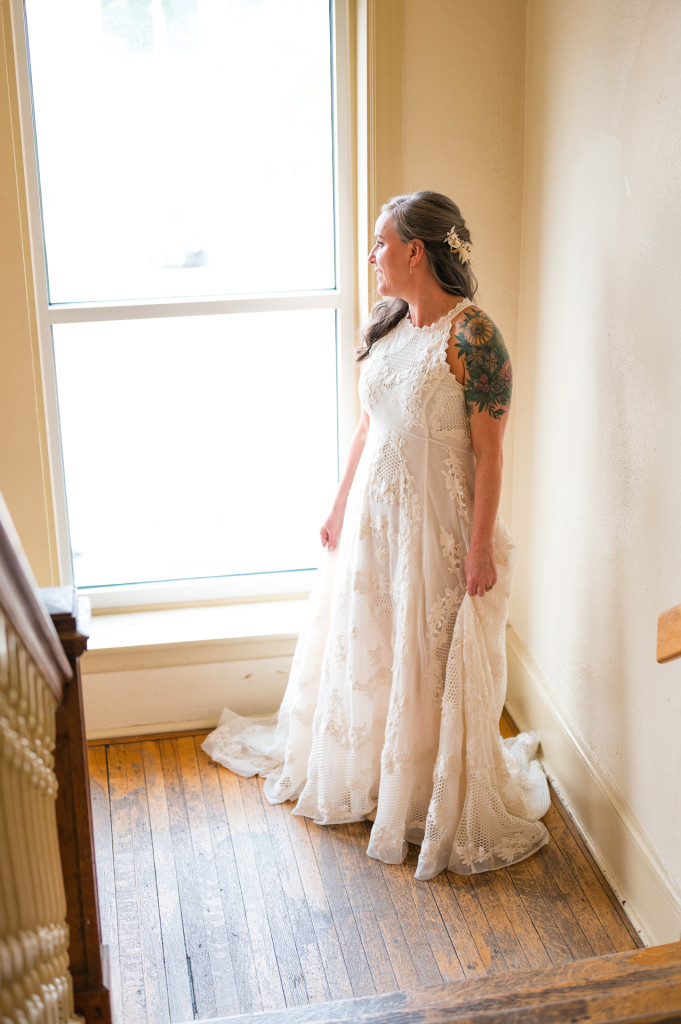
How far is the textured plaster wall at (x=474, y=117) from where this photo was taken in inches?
121

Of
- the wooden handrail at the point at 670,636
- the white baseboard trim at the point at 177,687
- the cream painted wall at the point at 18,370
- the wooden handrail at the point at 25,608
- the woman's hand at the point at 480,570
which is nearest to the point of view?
the wooden handrail at the point at 25,608

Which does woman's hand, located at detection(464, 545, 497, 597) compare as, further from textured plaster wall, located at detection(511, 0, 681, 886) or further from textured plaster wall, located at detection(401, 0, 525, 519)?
textured plaster wall, located at detection(401, 0, 525, 519)

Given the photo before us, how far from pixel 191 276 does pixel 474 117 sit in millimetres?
1044

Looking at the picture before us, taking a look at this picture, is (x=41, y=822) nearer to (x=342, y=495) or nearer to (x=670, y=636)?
(x=670, y=636)

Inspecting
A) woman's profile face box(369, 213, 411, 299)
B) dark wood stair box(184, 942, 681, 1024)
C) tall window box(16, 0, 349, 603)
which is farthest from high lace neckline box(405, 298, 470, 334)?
dark wood stair box(184, 942, 681, 1024)

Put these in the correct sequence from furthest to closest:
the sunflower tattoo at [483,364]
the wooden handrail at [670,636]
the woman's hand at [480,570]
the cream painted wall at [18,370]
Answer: the cream painted wall at [18,370]
the woman's hand at [480,570]
the sunflower tattoo at [483,364]
the wooden handrail at [670,636]

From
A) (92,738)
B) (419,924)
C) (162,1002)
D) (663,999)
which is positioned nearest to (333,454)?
(92,738)

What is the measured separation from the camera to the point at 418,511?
9.01 feet

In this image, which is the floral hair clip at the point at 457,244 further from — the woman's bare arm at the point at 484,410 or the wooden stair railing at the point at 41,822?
the wooden stair railing at the point at 41,822

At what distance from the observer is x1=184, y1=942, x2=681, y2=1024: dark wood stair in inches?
55.2

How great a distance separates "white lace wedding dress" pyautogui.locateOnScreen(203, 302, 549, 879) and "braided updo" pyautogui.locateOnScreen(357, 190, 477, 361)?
0.09 meters

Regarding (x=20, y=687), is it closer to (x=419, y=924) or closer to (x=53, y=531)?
(x=419, y=924)

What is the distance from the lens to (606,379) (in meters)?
2.63

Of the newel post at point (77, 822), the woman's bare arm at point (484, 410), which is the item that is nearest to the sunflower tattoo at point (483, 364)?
the woman's bare arm at point (484, 410)
